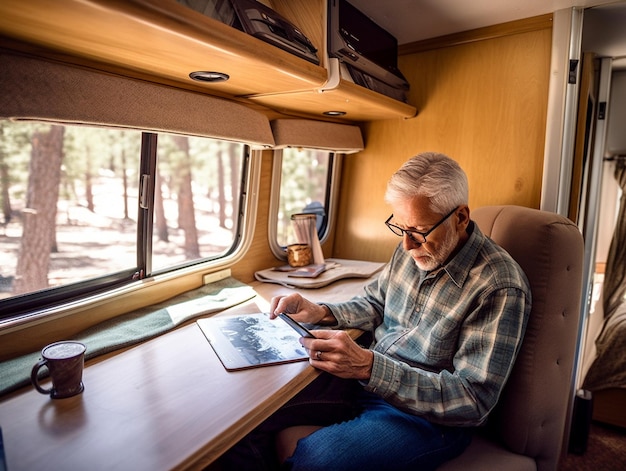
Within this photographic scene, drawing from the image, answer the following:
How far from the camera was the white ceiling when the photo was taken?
203 cm

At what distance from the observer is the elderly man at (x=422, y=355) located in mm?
1243

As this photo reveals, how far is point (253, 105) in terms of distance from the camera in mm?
2125

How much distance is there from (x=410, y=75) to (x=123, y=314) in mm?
2152

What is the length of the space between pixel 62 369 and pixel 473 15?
2397mm

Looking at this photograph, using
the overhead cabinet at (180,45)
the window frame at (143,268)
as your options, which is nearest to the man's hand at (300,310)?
the window frame at (143,268)

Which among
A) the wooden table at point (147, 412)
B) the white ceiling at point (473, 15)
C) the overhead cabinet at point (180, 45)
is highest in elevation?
the white ceiling at point (473, 15)

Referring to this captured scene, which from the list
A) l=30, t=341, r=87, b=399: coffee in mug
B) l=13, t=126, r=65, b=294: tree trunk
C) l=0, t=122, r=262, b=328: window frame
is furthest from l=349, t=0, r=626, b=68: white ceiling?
l=30, t=341, r=87, b=399: coffee in mug

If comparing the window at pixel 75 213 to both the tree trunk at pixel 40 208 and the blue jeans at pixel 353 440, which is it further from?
the blue jeans at pixel 353 440

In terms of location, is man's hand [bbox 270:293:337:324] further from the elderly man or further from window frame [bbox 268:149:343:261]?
window frame [bbox 268:149:343:261]

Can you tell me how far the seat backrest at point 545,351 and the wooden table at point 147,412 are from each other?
2.23 feet

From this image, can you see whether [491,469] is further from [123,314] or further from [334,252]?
[334,252]

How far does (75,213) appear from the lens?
192cm

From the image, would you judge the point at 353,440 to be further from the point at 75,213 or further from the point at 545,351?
the point at 75,213

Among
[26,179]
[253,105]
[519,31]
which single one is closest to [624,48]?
[519,31]
